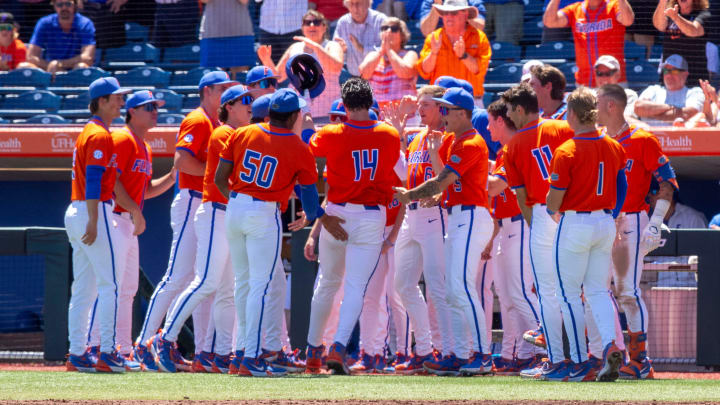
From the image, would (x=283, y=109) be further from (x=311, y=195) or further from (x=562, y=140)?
(x=562, y=140)

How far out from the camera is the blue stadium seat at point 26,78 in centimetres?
1083

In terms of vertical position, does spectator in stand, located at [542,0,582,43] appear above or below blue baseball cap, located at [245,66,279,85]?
above

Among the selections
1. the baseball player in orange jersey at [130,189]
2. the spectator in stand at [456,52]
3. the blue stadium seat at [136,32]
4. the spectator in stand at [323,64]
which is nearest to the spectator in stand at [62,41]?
the blue stadium seat at [136,32]

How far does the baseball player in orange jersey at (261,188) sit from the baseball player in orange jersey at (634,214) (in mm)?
1834

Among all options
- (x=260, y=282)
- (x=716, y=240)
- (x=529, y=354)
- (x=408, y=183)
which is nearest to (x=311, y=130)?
(x=408, y=183)

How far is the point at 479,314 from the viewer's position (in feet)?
19.4

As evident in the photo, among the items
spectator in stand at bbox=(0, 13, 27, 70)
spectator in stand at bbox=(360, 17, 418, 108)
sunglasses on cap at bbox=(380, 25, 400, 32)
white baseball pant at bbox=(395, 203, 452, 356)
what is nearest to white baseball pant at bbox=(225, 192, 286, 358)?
white baseball pant at bbox=(395, 203, 452, 356)

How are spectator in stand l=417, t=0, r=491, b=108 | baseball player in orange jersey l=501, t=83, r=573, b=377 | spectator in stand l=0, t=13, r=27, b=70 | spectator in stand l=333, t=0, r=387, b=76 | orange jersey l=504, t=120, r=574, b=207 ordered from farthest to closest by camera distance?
spectator in stand l=0, t=13, r=27, b=70, spectator in stand l=333, t=0, r=387, b=76, spectator in stand l=417, t=0, r=491, b=108, orange jersey l=504, t=120, r=574, b=207, baseball player in orange jersey l=501, t=83, r=573, b=377

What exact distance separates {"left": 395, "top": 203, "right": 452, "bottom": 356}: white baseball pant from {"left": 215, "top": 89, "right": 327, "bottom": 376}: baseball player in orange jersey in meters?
0.79

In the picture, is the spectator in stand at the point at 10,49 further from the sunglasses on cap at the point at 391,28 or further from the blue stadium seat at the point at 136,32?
the sunglasses on cap at the point at 391,28

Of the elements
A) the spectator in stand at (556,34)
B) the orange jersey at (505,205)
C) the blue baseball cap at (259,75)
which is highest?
the spectator in stand at (556,34)

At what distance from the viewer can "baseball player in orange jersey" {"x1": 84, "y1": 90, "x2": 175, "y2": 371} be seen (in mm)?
6078

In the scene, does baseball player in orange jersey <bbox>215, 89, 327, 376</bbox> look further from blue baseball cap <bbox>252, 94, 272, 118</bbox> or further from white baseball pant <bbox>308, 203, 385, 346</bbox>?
blue baseball cap <bbox>252, 94, 272, 118</bbox>

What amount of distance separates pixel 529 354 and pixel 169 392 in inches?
97.4
